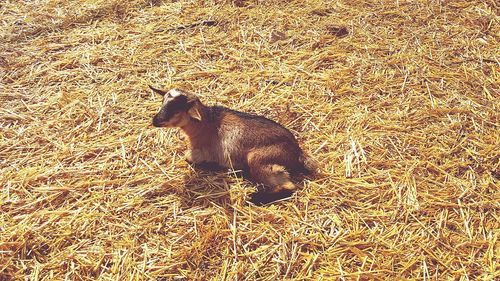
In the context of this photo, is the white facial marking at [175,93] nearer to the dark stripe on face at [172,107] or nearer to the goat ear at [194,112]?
the dark stripe on face at [172,107]

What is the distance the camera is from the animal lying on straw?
3631 millimetres

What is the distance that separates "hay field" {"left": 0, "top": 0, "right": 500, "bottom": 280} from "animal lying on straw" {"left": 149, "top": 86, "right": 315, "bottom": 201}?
18cm

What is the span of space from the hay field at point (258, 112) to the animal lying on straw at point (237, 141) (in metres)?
0.18

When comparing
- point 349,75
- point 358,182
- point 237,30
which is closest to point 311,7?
point 237,30

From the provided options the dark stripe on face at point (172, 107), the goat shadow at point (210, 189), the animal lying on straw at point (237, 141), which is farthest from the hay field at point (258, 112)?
the dark stripe on face at point (172, 107)

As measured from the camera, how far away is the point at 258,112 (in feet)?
15.0

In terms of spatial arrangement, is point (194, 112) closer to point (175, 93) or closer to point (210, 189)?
point (175, 93)

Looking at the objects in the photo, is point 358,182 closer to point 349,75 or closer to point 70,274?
point 349,75

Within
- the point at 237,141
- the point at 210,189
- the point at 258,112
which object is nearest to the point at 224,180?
the point at 210,189

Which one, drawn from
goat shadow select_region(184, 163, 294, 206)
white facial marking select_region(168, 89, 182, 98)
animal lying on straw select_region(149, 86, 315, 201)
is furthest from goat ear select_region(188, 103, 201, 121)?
goat shadow select_region(184, 163, 294, 206)

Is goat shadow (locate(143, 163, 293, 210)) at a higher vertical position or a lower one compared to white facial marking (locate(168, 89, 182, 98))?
lower

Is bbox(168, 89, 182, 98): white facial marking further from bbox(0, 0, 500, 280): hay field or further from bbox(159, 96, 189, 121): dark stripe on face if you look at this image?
bbox(0, 0, 500, 280): hay field

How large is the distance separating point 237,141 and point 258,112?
2.74 feet

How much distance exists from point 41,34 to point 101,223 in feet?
11.9
